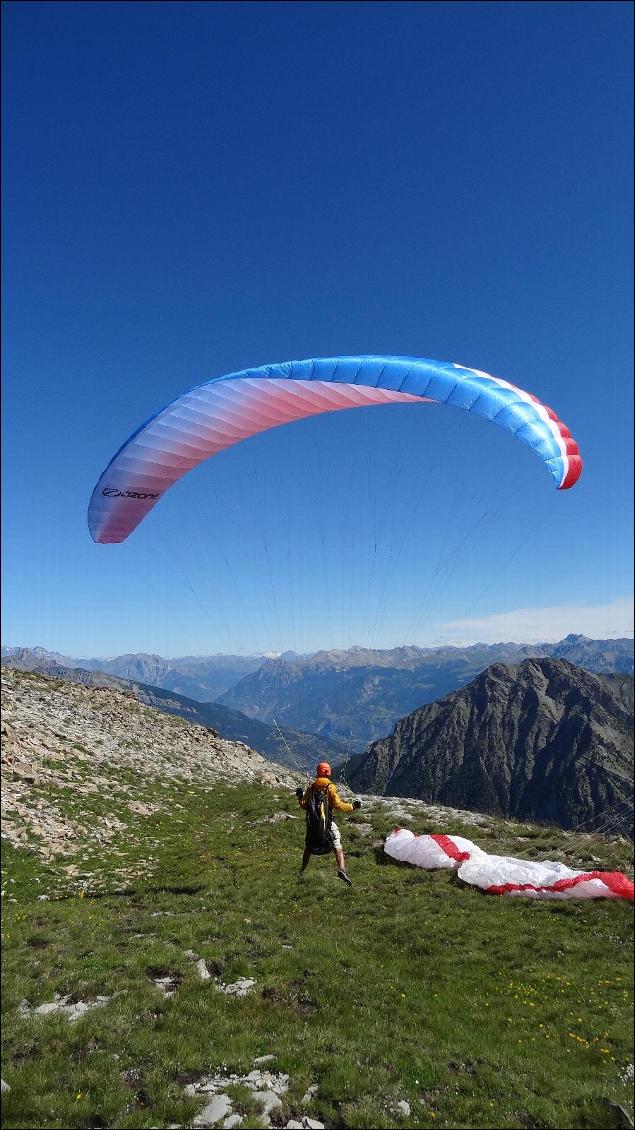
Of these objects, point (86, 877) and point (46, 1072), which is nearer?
point (46, 1072)

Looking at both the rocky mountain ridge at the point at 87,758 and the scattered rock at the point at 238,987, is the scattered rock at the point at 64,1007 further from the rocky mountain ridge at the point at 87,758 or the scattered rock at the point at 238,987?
the rocky mountain ridge at the point at 87,758

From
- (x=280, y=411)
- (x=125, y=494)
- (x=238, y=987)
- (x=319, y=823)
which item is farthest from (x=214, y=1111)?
(x=280, y=411)

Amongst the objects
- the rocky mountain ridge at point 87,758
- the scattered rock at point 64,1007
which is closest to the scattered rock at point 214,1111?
the scattered rock at point 64,1007

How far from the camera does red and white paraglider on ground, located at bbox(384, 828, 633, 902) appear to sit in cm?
1769

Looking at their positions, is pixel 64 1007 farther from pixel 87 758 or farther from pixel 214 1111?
pixel 87 758

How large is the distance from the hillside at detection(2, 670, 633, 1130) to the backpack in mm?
3104

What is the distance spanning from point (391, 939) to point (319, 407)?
14185mm

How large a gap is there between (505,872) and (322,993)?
9131mm

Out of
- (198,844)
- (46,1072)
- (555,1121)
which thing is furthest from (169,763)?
(555,1121)

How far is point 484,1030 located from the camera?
38.1 feet

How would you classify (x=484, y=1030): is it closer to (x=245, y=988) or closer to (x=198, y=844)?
(x=245, y=988)

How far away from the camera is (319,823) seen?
458 inches

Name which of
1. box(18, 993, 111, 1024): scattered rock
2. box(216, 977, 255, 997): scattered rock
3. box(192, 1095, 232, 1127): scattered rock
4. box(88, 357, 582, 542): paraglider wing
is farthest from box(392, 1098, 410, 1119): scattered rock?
box(88, 357, 582, 542): paraglider wing

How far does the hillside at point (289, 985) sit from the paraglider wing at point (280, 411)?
1072 cm
